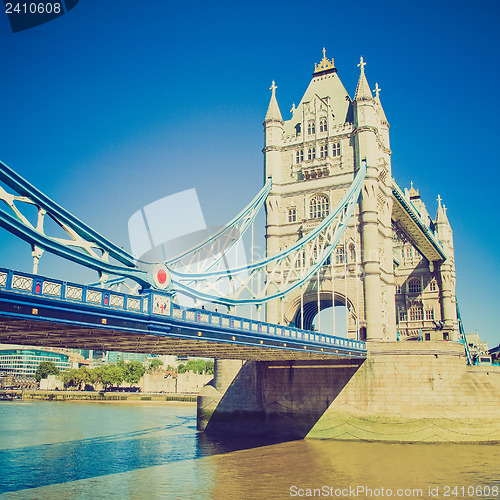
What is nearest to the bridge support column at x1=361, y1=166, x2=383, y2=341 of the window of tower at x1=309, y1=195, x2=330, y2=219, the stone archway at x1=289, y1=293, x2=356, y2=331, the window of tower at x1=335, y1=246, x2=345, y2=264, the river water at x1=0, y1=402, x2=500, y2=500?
the stone archway at x1=289, y1=293, x2=356, y2=331

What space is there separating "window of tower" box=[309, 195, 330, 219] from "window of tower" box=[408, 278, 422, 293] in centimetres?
2579

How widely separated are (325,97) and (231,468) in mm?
33635

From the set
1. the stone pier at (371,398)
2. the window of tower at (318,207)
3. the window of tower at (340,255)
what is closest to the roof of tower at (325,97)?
Answer: the window of tower at (318,207)

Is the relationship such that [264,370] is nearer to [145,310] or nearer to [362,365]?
[362,365]

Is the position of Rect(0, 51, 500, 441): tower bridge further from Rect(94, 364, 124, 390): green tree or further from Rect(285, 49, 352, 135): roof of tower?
Rect(94, 364, 124, 390): green tree

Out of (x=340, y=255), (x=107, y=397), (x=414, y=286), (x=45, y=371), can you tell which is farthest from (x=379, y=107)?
(x=45, y=371)

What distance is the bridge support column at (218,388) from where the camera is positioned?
40531mm

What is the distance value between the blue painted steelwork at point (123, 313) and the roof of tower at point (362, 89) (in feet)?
80.4

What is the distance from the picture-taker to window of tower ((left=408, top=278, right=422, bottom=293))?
2606 inches

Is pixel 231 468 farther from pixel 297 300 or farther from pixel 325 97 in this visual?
pixel 325 97

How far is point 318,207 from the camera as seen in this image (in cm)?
4603

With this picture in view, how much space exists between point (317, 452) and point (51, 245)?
2092 cm

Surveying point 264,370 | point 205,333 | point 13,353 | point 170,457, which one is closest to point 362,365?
point 264,370

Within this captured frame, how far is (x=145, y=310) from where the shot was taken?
774 inches
